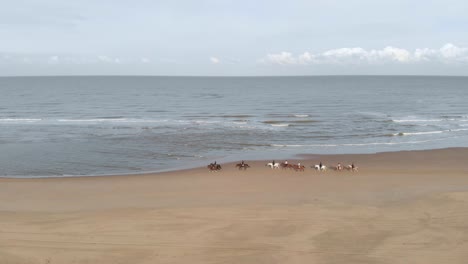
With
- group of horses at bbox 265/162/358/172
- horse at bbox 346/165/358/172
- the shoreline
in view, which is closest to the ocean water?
the shoreline

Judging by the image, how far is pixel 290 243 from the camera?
12.2 meters

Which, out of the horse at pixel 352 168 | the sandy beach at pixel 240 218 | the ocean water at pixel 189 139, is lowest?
the sandy beach at pixel 240 218

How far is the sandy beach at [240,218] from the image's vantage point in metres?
11.6

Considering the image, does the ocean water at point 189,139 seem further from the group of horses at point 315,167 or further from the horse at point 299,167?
the horse at point 299,167

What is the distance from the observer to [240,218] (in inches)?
564

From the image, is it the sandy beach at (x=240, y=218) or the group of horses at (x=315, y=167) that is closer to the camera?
the sandy beach at (x=240, y=218)

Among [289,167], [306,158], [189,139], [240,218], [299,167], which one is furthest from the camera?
[189,139]

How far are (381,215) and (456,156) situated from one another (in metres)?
13.9

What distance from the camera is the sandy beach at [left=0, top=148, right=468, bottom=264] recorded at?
38.2 ft

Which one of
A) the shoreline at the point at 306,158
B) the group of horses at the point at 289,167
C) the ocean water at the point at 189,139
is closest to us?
the shoreline at the point at 306,158

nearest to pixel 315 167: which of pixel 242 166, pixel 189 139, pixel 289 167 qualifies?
pixel 289 167

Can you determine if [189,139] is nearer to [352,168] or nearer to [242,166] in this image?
[242,166]

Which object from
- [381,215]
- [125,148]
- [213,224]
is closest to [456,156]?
[381,215]

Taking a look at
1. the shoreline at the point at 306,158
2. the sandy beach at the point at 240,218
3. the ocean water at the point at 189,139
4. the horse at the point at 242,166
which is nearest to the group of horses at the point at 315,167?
the sandy beach at the point at 240,218
